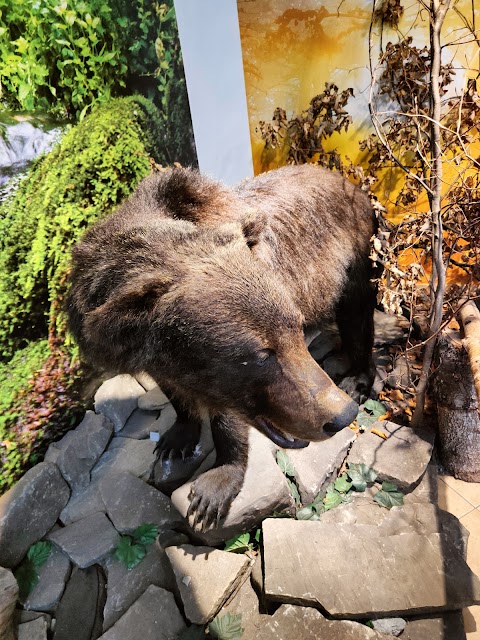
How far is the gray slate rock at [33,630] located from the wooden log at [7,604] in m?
0.10

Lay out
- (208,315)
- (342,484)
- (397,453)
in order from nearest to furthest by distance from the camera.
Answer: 1. (208,315)
2. (342,484)
3. (397,453)

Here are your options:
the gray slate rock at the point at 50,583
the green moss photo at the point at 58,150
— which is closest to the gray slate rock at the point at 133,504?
the gray slate rock at the point at 50,583

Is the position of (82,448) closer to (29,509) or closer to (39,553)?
(29,509)

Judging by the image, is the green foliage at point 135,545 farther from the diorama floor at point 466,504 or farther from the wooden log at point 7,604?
the diorama floor at point 466,504

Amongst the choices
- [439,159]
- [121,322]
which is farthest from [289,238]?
[121,322]

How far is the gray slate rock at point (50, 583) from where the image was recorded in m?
2.61

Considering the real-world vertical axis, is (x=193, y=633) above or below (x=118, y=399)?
below

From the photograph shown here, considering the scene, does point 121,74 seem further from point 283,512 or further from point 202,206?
point 283,512

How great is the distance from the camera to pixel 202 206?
7.73 ft

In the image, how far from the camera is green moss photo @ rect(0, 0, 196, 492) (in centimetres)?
285

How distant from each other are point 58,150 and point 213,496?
263cm

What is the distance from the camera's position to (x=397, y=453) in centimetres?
316

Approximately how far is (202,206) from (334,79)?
2.58m

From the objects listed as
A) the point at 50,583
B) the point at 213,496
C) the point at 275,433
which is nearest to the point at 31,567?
the point at 50,583
